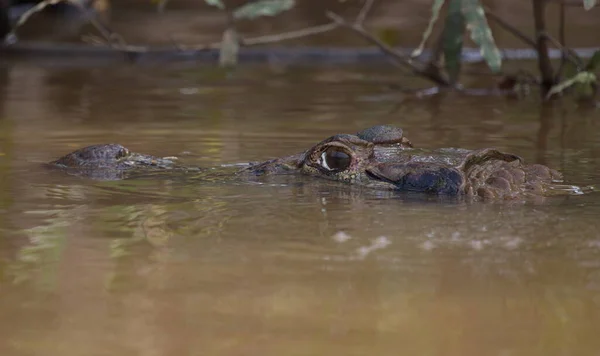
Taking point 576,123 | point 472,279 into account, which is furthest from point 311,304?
point 576,123

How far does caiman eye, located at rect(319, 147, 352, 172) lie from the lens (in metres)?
4.56

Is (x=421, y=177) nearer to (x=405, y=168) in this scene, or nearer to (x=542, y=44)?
(x=405, y=168)

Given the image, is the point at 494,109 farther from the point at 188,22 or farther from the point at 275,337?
the point at 188,22

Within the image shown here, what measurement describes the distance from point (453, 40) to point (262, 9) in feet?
4.48

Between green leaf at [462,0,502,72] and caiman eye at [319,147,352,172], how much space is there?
218 cm

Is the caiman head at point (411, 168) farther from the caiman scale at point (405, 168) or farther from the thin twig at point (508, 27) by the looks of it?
the thin twig at point (508, 27)

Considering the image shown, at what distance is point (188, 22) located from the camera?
45.2ft

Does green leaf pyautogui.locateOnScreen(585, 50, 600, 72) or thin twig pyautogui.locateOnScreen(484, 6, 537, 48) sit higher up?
thin twig pyautogui.locateOnScreen(484, 6, 537, 48)

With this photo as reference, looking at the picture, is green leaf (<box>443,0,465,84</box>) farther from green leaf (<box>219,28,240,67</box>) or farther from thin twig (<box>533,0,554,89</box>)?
green leaf (<box>219,28,240,67</box>)

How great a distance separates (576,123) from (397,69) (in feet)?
10.5

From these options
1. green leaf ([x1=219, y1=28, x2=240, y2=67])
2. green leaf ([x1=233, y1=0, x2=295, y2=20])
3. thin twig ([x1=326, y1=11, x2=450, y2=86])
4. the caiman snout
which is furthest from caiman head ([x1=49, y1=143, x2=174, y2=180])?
thin twig ([x1=326, y1=11, x2=450, y2=86])

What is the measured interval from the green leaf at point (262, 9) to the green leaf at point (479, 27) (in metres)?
1.09

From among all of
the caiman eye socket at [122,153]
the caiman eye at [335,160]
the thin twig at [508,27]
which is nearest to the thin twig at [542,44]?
the thin twig at [508,27]

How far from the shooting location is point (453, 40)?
7480 millimetres
